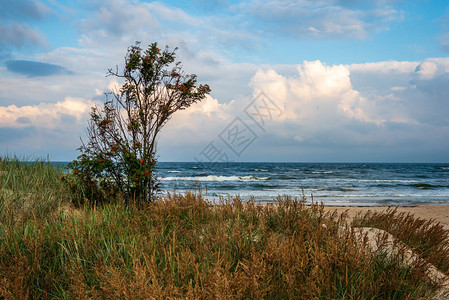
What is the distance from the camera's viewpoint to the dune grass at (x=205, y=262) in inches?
128

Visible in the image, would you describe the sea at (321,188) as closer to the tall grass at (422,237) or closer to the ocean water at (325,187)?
the ocean water at (325,187)

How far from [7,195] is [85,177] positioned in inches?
73.2

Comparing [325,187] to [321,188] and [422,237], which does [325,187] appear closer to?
[321,188]

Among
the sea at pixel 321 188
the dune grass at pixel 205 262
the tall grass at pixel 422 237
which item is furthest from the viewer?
the sea at pixel 321 188

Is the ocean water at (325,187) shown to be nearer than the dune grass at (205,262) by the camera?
No

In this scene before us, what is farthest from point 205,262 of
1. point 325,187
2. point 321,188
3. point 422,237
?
point 325,187

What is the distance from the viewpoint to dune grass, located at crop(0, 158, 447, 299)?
3.26 meters

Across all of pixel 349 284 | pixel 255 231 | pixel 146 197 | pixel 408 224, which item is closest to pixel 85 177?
pixel 146 197

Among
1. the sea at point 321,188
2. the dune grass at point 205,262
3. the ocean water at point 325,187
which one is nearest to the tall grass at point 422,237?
the dune grass at point 205,262

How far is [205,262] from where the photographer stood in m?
4.15

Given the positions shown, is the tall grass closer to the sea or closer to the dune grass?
the dune grass

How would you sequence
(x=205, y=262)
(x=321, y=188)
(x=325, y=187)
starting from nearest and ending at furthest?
(x=205, y=262), (x=321, y=188), (x=325, y=187)

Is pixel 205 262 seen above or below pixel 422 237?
above

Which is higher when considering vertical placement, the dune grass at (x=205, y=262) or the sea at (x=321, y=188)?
the dune grass at (x=205, y=262)
